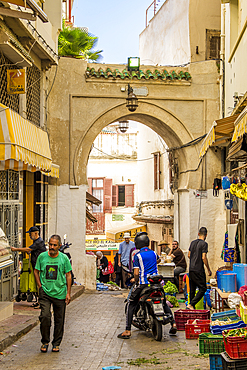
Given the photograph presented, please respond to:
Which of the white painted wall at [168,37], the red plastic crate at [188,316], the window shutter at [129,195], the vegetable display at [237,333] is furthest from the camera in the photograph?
the window shutter at [129,195]

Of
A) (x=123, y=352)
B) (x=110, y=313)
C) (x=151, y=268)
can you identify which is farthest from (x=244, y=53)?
(x=123, y=352)

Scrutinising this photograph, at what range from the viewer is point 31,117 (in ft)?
Answer: 40.4

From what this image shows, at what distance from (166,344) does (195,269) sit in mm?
2433

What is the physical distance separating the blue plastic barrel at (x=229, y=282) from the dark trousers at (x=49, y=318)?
2895mm

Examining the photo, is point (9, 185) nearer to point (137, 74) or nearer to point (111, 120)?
point (111, 120)

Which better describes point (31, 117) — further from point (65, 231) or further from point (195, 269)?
point (195, 269)

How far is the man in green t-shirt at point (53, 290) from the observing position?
6.20 metres

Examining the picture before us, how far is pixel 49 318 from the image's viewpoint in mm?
6184

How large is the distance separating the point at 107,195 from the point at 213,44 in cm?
1666

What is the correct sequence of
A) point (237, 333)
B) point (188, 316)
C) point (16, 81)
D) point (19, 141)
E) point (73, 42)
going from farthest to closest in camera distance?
point (73, 42), point (16, 81), point (19, 141), point (188, 316), point (237, 333)

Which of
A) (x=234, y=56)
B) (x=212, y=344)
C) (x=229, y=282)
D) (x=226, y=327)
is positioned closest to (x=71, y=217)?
(x=234, y=56)

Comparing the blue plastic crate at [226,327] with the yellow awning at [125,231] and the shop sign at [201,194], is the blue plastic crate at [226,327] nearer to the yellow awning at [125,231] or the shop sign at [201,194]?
the shop sign at [201,194]

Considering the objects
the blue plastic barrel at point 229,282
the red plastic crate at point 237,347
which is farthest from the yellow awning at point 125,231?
the red plastic crate at point 237,347

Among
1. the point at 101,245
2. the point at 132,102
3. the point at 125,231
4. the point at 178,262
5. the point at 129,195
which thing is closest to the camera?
the point at 178,262
